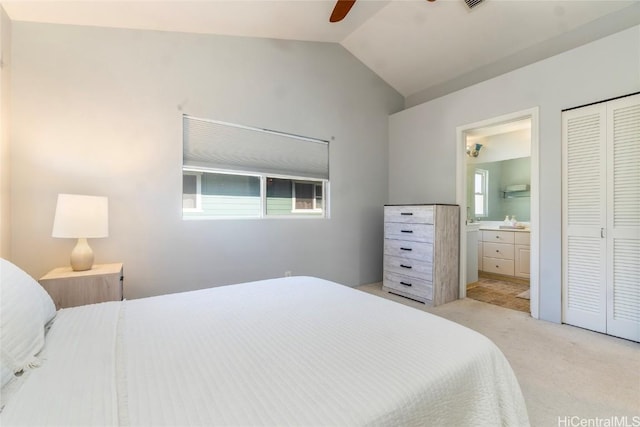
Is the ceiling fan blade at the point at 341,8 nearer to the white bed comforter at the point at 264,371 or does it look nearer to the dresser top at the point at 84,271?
the white bed comforter at the point at 264,371

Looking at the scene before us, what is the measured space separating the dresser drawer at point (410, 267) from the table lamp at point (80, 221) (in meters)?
3.00

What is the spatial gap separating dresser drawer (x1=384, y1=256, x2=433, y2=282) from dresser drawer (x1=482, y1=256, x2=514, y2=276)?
2.06 m

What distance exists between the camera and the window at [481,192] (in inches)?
203

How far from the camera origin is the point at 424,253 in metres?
3.21

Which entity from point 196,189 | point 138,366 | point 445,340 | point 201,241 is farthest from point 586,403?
point 196,189

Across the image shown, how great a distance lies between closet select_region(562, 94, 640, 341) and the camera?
226 cm

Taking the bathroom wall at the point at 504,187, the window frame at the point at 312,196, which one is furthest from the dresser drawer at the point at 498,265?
the window frame at the point at 312,196

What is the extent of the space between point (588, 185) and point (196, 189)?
3.71m

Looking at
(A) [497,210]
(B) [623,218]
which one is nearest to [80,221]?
(B) [623,218]

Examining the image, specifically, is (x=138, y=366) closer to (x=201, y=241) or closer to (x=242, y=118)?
(x=201, y=241)

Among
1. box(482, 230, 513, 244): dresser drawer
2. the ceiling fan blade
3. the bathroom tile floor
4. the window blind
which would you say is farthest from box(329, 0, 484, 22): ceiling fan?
box(482, 230, 513, 244): dresser drawer

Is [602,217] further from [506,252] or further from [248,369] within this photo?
[248,369]

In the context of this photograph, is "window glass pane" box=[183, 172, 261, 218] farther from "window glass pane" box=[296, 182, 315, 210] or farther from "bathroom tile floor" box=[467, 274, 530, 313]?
"bathroom tile floor" box=[467, 274, 530, 313]

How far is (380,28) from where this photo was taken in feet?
11.0
